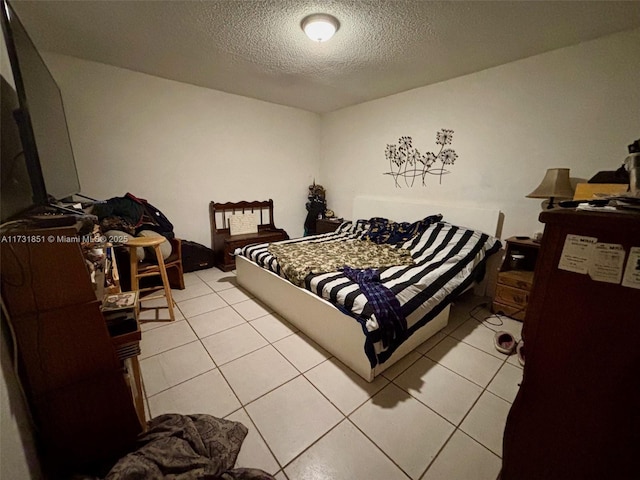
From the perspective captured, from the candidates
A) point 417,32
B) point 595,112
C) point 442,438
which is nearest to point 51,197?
point 442,438

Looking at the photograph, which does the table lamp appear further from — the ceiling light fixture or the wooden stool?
the wooden stool

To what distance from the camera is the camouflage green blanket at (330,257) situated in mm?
2193

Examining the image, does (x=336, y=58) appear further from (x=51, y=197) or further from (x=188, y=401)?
(x=188, y=401)

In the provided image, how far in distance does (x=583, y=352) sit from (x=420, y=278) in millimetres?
1204

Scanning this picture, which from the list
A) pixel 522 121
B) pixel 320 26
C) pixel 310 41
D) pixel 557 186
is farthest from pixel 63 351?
pixel 522 121

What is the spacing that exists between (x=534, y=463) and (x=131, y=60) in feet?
13.9

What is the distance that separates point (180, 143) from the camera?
332 cm

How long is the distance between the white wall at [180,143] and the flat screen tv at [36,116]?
1.31 metres

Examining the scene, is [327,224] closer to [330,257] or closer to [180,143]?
[330,257]

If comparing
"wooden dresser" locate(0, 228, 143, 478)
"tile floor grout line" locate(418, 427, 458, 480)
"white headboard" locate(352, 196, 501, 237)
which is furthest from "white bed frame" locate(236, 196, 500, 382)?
"wooden dresser" locate(0, 228, 143, 478)

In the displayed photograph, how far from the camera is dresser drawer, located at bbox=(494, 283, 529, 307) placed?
7.52 ft

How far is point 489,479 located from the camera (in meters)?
1.12

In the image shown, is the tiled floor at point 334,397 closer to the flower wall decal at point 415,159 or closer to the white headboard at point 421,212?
the white headboard at point 421,212

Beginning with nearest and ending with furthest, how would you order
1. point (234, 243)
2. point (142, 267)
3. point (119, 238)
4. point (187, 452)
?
point (187, 452) < point (119, 238) < point (142, 267) < point (234, 243)
